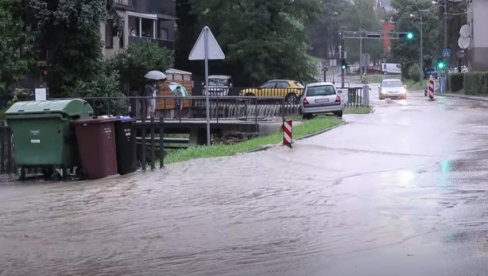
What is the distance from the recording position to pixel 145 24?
165 feet

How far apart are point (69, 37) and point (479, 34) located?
42.5 metres

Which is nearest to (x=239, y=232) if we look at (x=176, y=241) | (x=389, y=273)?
(x=176, y=241)

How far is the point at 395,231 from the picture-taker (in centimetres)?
782

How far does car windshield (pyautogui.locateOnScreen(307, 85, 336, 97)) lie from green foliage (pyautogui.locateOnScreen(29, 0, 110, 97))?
9.17 meters

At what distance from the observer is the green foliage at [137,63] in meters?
34.3

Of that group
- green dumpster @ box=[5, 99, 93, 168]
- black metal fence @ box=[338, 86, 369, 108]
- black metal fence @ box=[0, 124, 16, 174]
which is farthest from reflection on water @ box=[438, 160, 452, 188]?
black metal fence @ box=[338, 86, 369, 108]

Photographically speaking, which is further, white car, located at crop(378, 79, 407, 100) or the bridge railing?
white car, located at crop(378, 79, 407, 100)

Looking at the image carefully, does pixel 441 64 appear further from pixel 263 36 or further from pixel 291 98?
pixel 291 98

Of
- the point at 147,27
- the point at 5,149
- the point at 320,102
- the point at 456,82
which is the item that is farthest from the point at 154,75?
the point at 456,82

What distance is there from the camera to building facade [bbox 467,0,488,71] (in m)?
60.3

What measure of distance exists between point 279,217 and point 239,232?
937 millimetres

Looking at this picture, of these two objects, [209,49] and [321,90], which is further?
[321,90]

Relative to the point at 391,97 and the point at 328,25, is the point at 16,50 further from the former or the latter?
the point at 328,25

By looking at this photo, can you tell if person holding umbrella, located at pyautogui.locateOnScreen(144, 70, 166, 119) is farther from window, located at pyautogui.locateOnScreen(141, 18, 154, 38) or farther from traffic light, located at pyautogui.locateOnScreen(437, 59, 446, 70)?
traffic light, located at pyautogui.locateOnScreen(437, 59, 446, 70)
